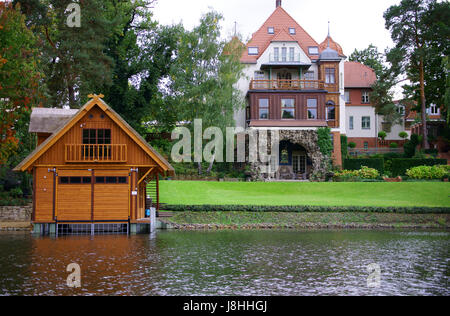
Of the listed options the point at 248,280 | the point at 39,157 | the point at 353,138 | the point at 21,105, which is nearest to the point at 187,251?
the point at 248,280

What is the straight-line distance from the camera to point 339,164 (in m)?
50.1

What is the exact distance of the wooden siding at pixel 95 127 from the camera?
2681 cm

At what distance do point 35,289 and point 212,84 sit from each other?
109 feet

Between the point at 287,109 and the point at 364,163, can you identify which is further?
the point at 287,109

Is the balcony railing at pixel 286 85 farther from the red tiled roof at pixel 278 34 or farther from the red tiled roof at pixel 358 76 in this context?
the red tiled roof at pixel 358 76

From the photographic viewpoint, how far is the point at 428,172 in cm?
4538

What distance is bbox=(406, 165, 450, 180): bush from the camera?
44938 mm

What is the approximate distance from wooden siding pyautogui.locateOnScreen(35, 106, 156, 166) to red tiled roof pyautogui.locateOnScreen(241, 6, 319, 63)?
1136 inches

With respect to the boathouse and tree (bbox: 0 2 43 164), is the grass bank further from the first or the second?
tree (bbox: 0 2 43 164)

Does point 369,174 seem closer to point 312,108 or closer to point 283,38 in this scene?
point 312,108

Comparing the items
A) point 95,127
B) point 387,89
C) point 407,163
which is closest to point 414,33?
point 387,89

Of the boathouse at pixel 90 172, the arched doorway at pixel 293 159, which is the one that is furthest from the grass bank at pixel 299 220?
the arched doorway at pixel 293 159

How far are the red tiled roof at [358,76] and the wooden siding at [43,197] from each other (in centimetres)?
4546

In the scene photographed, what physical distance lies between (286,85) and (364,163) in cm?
1117
